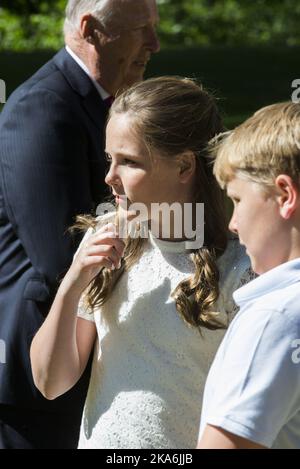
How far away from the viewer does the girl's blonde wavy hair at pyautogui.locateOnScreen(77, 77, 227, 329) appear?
254 cm

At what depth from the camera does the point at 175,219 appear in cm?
261

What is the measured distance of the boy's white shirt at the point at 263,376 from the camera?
1827 millimetres

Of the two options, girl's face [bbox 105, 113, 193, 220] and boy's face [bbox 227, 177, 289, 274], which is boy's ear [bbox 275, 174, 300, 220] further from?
girl's face [bbox 105, 113, 193, 220]

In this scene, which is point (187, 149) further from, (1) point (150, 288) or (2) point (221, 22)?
(2) point (221, 22)

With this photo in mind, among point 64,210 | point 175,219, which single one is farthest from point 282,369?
point 64,210

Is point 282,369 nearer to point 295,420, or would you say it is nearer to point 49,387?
point 295,420

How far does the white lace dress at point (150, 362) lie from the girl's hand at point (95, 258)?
12 cm

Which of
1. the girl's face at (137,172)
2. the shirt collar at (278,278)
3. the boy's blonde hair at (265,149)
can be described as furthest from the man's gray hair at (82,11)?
the shirt collar at (278,278)

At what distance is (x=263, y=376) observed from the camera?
5.99ft

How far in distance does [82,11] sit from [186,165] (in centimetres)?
95

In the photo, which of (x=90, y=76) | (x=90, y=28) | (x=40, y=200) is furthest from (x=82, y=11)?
(x=40, y=200)
